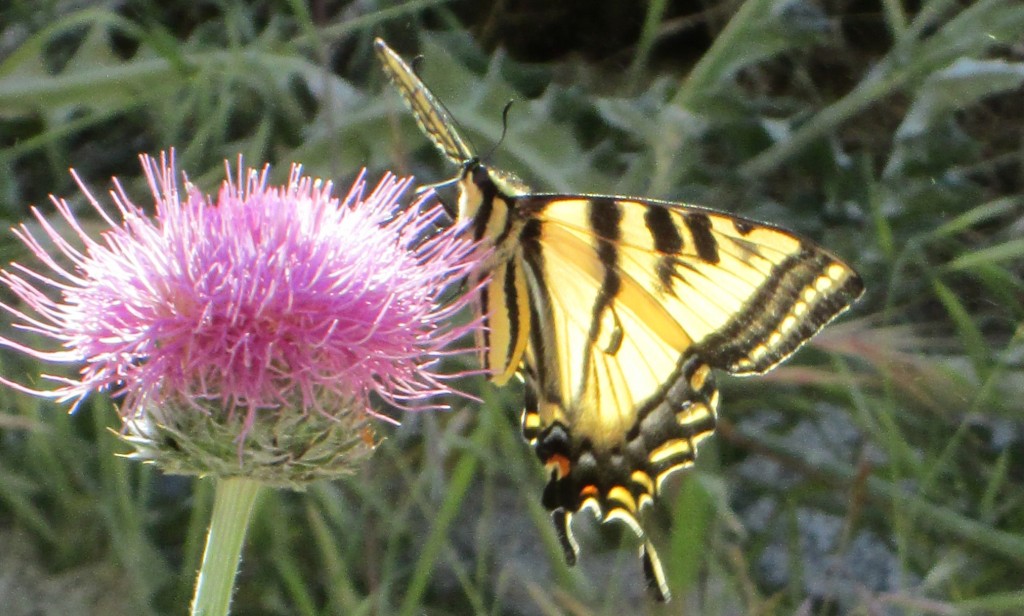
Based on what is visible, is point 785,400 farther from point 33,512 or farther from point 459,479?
point 33,512

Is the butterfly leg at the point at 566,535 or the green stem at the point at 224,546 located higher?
the butterfly leg at the point at 566,535

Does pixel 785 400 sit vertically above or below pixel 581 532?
above

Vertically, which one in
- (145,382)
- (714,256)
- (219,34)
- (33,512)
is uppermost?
(219,34)

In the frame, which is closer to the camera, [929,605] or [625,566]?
[929,605]

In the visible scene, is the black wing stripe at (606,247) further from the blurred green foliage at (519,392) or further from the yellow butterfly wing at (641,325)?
the blurred green foliage at (519,392)

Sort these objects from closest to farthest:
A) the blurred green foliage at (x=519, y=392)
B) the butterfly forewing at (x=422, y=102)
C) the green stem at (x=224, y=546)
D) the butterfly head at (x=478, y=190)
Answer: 1. the green stem at (x=224, y=546)
2. the butterfly forewing at (x=422, y=102)
3. the butterfly head at (x=478, y=190)
4. the blurred green foliage at (x=519, y=392)

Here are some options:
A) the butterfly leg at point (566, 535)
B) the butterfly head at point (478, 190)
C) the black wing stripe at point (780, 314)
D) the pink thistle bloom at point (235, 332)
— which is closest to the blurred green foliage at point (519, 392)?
the butterfly leg at point (566, 535)

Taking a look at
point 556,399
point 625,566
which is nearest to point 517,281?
point 556,399
